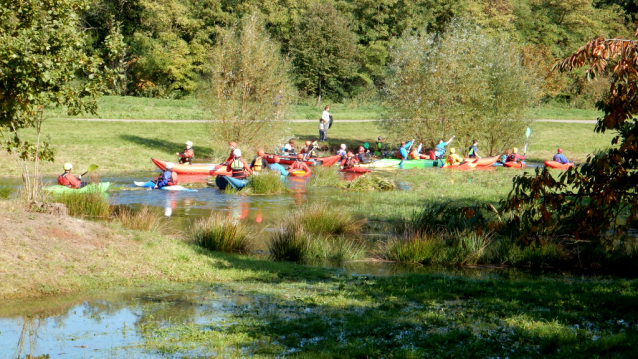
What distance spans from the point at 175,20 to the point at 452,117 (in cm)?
3273

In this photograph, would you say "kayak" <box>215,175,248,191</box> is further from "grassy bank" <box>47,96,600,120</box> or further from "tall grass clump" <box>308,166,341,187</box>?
"grassy bank" <box>47,96,600,120</box>

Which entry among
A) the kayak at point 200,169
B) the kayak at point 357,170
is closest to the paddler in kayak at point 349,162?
the kayak at point 357,170

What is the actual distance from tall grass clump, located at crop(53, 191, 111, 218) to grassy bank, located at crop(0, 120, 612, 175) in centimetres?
1024

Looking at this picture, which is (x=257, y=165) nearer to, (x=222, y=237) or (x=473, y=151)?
(x=222, y=237)

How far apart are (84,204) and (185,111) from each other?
30.6 m

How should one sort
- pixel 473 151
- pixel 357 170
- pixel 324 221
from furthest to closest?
pixel 473 151, pixel 357 170, pixel 324 221

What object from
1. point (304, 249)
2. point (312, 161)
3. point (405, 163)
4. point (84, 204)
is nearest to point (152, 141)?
point (312, 161)

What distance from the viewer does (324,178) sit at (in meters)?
24.0

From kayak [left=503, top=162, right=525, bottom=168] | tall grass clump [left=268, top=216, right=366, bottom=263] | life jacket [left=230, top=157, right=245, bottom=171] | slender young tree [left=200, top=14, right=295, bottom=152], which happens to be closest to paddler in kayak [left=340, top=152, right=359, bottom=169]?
slender young tree [left=200, top=14, right=295, bottom=152]

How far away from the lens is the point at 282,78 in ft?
102

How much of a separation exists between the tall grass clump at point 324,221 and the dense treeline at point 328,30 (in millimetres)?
37122

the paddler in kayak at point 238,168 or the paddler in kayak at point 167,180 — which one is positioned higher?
the paddler in kayak at point 238,168

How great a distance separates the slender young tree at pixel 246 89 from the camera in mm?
29891

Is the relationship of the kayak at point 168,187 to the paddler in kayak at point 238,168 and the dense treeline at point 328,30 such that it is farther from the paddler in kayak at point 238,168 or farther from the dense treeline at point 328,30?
the dense treeline at point 328,30
